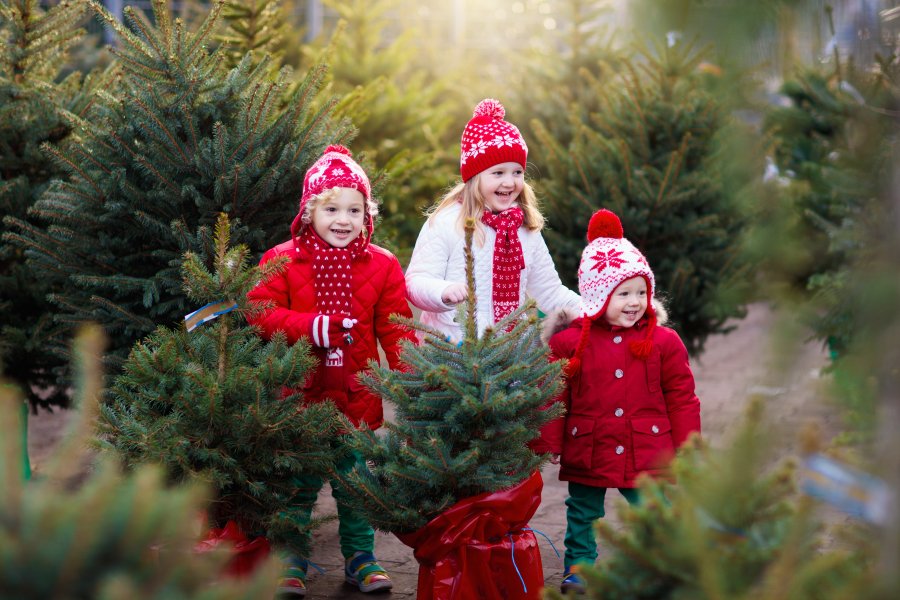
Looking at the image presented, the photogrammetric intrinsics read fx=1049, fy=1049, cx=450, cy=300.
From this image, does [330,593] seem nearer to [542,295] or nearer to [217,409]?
[217,409]

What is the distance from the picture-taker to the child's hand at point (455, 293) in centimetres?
421

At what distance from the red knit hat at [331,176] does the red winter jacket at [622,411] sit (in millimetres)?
1142

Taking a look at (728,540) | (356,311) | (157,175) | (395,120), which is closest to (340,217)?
(356,311)

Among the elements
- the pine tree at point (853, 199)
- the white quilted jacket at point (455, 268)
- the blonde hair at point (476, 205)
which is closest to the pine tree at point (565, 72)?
the blonde hair at point (476, 205)

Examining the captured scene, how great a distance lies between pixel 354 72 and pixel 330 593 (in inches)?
230

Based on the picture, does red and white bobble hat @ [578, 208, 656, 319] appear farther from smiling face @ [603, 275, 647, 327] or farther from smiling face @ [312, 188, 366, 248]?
smiling face @ [312, 188, 366, 248]

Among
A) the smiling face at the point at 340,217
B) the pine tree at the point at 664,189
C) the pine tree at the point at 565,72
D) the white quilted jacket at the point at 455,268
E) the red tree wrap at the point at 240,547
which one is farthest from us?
the pine tree at the point at 565,72

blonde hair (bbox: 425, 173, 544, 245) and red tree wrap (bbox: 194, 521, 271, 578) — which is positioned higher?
blonde hair (bbox: 425, 173, 544, 245)

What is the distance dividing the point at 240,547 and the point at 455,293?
129 cm

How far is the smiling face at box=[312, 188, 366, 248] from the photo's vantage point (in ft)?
14.4

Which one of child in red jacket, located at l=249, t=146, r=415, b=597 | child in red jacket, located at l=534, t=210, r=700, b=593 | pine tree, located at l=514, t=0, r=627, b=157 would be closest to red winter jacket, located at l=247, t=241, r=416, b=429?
child in red jacket, located at l=249, t=146, r=415, b=597

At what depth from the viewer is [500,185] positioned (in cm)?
472

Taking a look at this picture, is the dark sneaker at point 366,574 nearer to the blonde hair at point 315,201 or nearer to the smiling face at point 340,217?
the smiling face at point 340,217

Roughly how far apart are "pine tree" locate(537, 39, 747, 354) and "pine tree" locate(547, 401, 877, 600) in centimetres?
386
